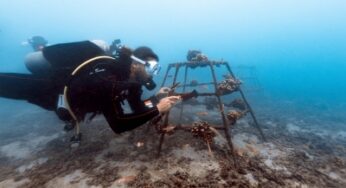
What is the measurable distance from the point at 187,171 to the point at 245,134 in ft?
11.7

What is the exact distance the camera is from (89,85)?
12.4ft

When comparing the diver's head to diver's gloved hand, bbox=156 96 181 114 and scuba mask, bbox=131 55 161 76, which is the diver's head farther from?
diver's gloved hand, bbox=156 96 181 114

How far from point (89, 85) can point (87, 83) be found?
4 cm

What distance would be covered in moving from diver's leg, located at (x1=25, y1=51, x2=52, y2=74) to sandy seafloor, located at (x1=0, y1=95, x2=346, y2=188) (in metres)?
2.67

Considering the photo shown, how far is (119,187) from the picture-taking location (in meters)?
5.42

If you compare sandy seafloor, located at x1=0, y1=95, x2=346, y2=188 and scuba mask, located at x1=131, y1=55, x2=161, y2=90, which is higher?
scuba mask, located at x1=131, y1=55, x2=161, y2=90

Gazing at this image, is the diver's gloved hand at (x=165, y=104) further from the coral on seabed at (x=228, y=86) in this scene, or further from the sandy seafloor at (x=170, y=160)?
the coral on seabed at (x=228, y=86)

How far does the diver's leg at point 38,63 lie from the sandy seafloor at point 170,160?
8.76 ft

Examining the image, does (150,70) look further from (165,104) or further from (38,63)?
(38,63)

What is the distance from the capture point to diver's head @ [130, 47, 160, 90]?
428 centimetres

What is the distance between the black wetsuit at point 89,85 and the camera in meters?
3.80

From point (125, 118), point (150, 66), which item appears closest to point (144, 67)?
point (150, 66)

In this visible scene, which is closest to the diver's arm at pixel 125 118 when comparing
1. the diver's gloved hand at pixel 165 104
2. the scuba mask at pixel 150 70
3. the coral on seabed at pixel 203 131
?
the diver's gloved hand at pixel 165 104

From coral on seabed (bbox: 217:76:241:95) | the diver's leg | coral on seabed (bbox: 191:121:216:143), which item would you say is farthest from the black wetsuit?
coral on seabed (bbox: 217:76:241:95)
